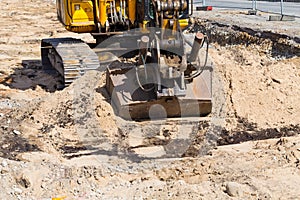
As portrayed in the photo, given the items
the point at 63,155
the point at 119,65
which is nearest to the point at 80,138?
the point at 63,155

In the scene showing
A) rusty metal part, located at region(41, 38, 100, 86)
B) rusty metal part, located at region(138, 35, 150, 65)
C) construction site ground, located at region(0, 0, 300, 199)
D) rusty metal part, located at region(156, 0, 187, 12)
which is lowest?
construction site ground, located at region(0, 0, 300, 199)

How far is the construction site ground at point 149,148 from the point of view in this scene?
208 inches

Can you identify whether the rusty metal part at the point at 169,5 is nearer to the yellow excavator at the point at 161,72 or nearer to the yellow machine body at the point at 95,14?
the yellow excavator at the point at 161,72

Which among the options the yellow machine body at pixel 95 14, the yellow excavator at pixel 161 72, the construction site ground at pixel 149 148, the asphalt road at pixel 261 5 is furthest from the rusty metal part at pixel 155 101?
the asphalt road at pixel 261 5

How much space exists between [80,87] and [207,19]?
7943mm

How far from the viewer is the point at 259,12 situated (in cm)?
1769

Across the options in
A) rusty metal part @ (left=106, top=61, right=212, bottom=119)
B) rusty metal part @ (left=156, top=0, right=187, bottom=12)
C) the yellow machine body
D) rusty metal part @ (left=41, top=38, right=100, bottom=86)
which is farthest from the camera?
the yellow machine body

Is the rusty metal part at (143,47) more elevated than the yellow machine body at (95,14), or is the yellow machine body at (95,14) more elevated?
the yellow machine body at (95,14)

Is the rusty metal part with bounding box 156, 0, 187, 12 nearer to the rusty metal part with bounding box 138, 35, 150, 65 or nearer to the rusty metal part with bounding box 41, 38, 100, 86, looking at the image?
the rusty metal part with bounding box 138, 35, 150, 65

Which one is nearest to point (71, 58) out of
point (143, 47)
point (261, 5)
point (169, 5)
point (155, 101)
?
point (143, 47)

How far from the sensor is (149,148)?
265 inches

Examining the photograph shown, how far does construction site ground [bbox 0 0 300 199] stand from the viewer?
17.3 feet

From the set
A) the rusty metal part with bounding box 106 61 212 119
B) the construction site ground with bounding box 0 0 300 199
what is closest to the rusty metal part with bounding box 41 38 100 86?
the construction site ground with bounding box 0 0 300 199

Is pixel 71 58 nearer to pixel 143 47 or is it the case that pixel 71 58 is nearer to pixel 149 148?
pixel 143 47
